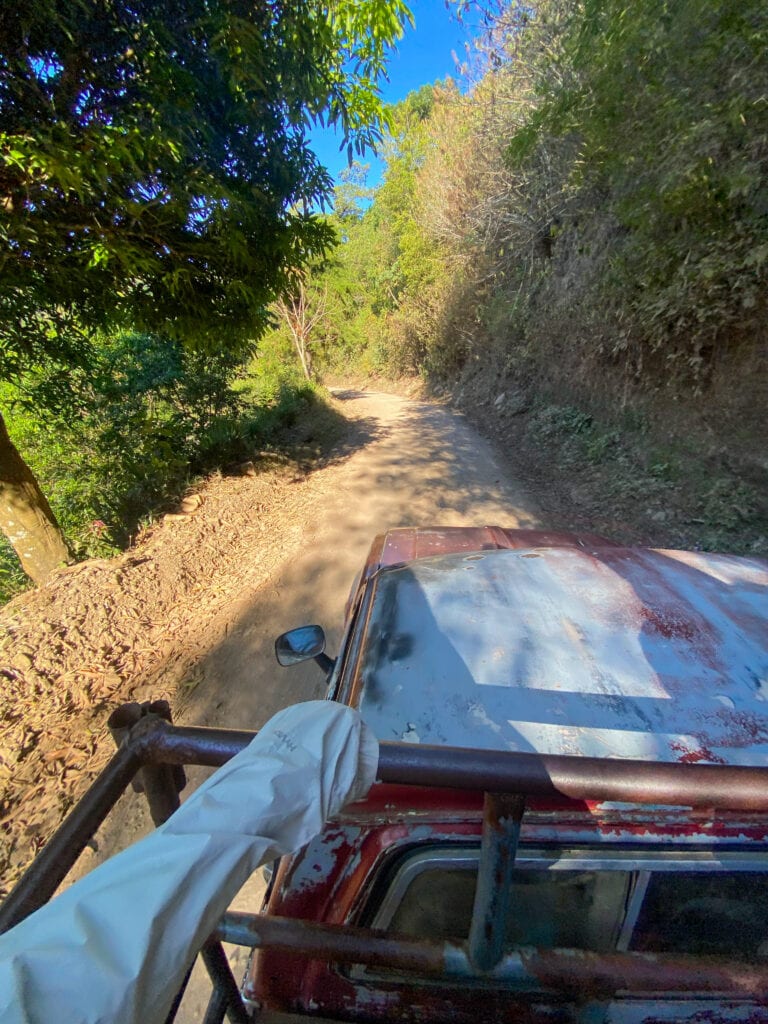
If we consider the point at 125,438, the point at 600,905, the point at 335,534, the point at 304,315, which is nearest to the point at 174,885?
the point at 600,905

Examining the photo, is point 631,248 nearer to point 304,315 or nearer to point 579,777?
point 579,777

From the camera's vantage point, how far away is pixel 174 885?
63 cm

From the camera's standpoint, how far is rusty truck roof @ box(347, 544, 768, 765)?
1154 mm

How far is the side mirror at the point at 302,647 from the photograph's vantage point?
2055 mm

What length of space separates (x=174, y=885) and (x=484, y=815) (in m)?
0.55

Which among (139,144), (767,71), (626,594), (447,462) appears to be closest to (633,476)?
(447,462)

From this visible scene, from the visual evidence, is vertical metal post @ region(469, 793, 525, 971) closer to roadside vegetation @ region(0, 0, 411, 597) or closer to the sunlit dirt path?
the sunlit dirt path

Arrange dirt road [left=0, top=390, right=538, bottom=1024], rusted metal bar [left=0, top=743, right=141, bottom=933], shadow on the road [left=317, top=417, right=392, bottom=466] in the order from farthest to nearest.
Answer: shadow on the road [left=317, top=417, right=392, bottom=466] < dirt road [left=0, top=390, right=538, bottom=1024] < rusted metal bar [left=0, top=743, right=141, bottom=933]

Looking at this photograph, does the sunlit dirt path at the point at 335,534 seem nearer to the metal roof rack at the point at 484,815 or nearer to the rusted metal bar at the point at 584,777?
the metal roof rack at the point at 484,815

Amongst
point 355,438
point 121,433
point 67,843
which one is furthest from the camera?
point 355,438

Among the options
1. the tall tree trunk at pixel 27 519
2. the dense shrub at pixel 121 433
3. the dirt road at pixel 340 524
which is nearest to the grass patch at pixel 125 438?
the dense shrub at pixel 121 433

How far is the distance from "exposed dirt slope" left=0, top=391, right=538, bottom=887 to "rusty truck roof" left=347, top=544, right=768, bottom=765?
2.18m

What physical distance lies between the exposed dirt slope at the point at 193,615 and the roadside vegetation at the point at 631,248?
2.03 metres

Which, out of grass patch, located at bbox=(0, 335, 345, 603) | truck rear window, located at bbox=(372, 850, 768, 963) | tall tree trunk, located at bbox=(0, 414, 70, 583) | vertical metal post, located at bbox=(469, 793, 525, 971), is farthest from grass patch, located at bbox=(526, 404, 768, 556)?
tall tree trunk, located at bbox=(0, 414, 70, 583)
